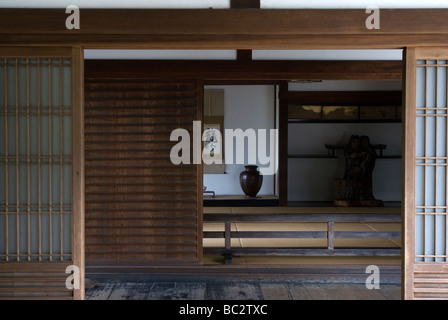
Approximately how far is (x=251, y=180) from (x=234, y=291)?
4.77 m

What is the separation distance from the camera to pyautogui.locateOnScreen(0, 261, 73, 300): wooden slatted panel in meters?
2.92

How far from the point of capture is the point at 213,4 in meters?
2.78

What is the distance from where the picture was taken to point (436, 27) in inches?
109

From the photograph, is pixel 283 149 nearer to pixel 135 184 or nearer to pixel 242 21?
pixel 135 184

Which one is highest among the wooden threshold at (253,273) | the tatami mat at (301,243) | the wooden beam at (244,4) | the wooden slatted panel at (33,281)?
the wooden beam at (244,4)

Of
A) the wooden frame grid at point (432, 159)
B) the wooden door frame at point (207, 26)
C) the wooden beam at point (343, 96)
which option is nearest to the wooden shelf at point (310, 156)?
the wooden beam at point (343, 96)

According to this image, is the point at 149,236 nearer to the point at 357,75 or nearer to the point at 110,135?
the point at 110,135

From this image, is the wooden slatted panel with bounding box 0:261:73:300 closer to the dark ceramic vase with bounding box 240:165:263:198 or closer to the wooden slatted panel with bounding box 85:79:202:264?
the wooden slatted panel with bounding box 85:79:202:264

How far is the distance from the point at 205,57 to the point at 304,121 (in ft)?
16.5

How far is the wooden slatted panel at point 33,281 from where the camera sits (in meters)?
2.92

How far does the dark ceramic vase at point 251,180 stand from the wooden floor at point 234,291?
4.47 metres

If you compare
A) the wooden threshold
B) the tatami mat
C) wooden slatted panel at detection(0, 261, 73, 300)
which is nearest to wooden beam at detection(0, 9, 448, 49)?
wooden slatted panel at detection(0, 261, 73, 300)

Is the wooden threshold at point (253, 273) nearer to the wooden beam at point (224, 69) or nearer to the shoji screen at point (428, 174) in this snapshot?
the shoji screen at point (428, 174)

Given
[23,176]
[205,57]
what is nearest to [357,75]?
[205,57]
